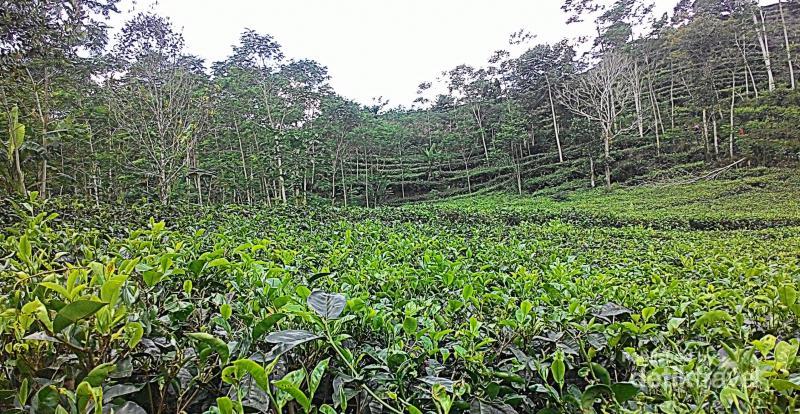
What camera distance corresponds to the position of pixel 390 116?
21391 millimetres

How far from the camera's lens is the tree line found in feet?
23.9

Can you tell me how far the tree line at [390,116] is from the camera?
7.27 meters

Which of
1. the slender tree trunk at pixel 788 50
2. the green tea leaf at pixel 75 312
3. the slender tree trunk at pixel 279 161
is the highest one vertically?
the slender tree trunk at pixel 788 50

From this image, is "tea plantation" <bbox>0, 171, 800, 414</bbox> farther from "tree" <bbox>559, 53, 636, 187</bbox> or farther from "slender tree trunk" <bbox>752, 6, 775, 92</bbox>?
"slender tree trunk" <bbox>752, 6, 775, 92</bbox>

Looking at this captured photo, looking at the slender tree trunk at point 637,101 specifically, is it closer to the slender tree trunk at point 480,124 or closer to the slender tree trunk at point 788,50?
the slender tree trunk at point 788,50

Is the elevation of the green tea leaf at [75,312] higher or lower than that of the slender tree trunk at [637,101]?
lower

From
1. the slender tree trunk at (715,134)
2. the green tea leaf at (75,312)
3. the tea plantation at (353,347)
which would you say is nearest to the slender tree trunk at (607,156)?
the slender tree trunk at (715,134)

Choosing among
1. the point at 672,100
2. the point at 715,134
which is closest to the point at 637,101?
the point at 672,100

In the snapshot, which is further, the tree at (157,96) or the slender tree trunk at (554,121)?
the slender tree trunk at (554,121)

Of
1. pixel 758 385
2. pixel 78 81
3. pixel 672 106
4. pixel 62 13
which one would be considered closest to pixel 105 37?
pixel 78 81

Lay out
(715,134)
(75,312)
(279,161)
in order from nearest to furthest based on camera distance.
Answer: (75,312)
(715,134)
(279,161)

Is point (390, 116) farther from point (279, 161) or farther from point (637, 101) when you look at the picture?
point (637, 101)

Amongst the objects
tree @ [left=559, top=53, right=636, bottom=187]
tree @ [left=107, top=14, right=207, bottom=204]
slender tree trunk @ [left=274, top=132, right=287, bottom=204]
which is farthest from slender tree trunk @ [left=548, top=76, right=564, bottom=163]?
tree @ [left=107, top=14, right=207, bottom=204]

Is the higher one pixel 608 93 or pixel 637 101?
pixel 608 93
